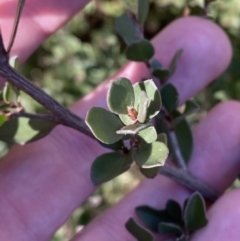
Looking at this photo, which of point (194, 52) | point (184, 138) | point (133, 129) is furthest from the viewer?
point (194, 52)

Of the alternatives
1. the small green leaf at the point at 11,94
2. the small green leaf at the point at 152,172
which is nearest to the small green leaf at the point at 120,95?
the small green leaf at the point at 152,172

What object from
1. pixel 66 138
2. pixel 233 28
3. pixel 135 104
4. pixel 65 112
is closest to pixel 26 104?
pixel 66 138

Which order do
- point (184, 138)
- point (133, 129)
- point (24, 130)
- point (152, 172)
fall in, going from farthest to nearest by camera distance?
point (184, 138), point (24, 130), point (152, 172), point (133, 129)

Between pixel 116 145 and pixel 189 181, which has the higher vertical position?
pixel 116 145

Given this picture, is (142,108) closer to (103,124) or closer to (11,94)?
(103,124)

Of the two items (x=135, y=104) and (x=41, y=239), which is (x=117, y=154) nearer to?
(x=135, y=104)

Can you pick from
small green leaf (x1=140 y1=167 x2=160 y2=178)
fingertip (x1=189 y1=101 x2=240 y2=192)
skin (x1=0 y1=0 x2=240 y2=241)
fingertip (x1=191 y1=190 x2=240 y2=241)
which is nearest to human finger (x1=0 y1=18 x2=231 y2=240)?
skin (x1=0 y1=0 x2=240 y2=241)

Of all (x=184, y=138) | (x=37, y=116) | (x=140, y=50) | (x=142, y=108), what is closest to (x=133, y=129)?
(x=142, y=108)
